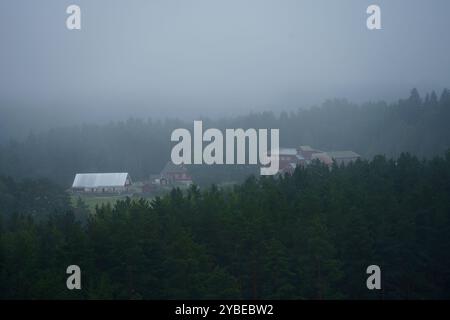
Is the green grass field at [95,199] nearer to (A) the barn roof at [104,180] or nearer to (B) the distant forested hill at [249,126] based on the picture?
(A) the barn roof at [104,180]

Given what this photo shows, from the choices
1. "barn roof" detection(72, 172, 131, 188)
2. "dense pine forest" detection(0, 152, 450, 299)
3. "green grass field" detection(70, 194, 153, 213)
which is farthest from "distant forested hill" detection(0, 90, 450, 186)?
"dense pine forest" detection(0, 152, 450, 299)

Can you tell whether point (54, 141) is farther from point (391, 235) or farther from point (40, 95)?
point (391, 235)

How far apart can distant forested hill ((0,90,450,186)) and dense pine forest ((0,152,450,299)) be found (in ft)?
9.52

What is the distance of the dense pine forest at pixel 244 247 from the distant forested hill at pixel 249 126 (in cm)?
→ 290

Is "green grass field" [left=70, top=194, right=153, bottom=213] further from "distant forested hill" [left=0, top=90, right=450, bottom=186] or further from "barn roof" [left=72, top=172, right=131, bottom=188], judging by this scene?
"distant forested hill" [left=0, top=90, right=450, bottom=186]

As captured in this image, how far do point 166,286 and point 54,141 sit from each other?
7.35m

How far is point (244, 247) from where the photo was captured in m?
8.36

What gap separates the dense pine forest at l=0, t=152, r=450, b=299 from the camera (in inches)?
308

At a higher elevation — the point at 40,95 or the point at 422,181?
the point at 40,95

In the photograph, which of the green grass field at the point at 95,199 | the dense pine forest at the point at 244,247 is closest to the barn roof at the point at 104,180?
the green grass field at the point at 95,199

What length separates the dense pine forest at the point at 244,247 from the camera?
7816 millimetres

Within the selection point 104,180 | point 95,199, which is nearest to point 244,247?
point 95,199

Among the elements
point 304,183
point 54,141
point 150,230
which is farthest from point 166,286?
point 54,141

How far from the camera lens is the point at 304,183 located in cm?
1026
